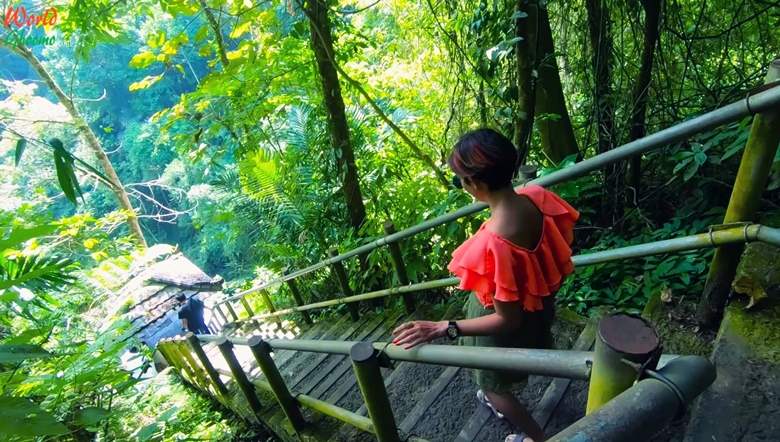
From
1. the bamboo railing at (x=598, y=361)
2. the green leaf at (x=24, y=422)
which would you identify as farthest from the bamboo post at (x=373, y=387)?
the green leaf at (x=24, y=422)

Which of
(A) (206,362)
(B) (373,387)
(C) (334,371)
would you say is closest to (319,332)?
(C) (334,371)

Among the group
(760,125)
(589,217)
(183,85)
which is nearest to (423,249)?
(589,217)

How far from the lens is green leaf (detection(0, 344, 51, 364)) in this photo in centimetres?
120

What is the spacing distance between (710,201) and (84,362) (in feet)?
11.5

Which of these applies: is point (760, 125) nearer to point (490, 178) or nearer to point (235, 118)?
point (490, 178)

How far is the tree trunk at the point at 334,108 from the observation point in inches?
149

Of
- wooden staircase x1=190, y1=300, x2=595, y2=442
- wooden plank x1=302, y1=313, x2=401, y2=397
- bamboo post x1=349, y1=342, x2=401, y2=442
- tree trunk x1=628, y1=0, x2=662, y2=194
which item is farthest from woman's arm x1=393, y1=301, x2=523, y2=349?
wooden plank x1=302, y1=313, x2=401, y2=397

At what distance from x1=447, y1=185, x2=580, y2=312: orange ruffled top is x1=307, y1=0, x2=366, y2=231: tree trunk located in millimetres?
3121

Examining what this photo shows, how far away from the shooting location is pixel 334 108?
14.1 feet

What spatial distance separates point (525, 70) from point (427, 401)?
2.12 meters

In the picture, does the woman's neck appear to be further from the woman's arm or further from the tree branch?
the tree branch

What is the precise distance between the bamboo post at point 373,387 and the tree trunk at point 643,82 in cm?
213

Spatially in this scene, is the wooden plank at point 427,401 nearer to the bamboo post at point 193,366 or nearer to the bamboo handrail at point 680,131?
the bamboo handrail at point 680,131

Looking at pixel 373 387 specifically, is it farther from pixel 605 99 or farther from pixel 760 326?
pixel 605 99
